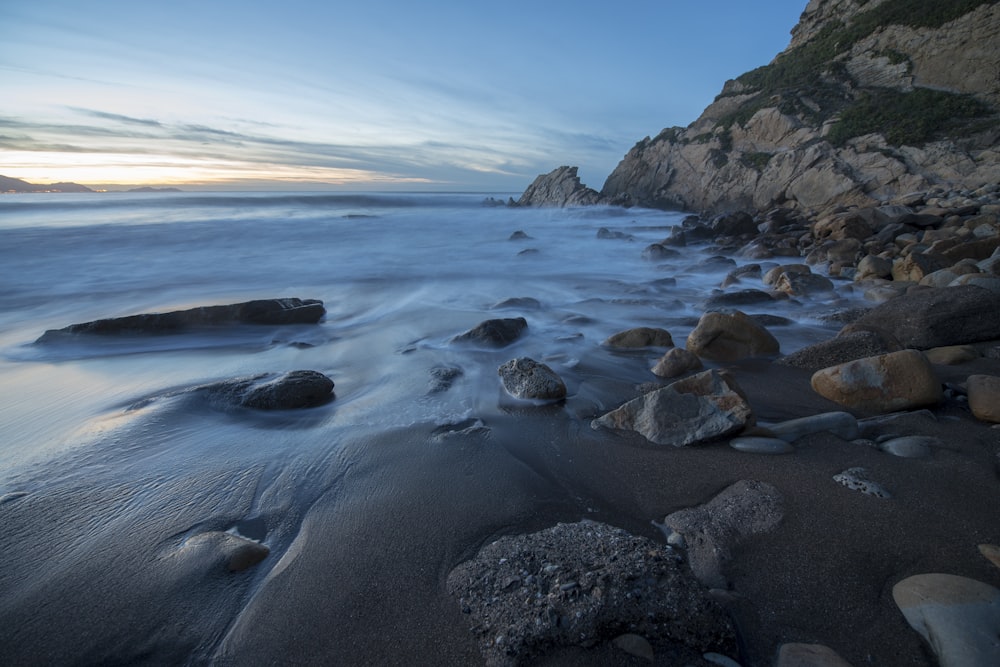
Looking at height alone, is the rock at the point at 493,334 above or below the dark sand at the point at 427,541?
below

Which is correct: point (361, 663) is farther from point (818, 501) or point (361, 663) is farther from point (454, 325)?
point (454, 325)

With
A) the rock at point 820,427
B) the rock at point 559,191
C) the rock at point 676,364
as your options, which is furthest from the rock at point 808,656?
the rock at point 559,191

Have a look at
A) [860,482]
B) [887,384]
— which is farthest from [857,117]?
[860,482]

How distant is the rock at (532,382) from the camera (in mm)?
3463

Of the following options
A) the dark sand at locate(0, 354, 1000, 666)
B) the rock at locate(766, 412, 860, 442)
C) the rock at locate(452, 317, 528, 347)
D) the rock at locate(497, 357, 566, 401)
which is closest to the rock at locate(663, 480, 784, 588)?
the dark sand at locate(0, 354, 1000, 666)

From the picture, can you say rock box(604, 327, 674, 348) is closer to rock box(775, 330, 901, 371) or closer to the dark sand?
rock box(775, 330, 901, 371)

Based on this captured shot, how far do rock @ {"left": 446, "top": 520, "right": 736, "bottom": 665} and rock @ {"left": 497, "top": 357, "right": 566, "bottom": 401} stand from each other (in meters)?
1.70

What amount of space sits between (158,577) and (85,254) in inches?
576

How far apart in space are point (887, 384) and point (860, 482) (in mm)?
1086

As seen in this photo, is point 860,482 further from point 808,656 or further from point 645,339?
point 645,339

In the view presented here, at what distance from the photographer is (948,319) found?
4.07 metres

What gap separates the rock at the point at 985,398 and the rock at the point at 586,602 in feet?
7.32

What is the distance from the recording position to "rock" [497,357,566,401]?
346 centimetres

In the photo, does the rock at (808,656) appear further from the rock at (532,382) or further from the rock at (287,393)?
the rock at (287,393)
